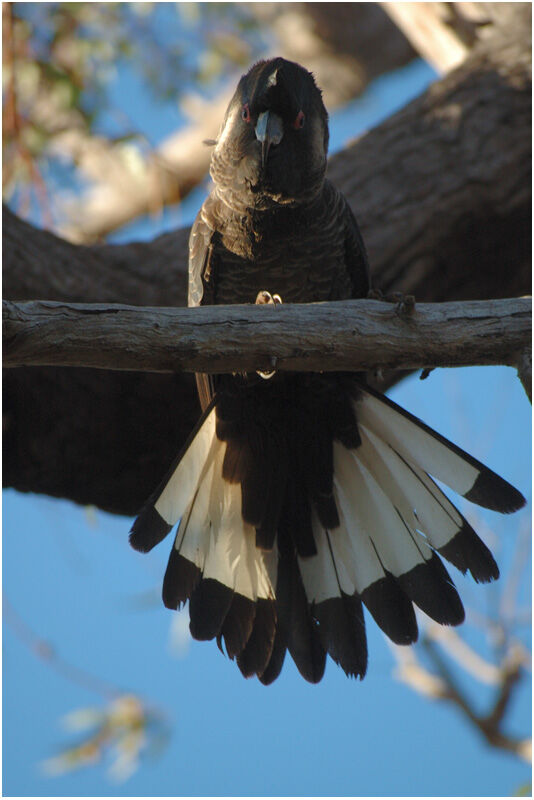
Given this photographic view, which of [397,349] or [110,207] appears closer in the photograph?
[397,349]

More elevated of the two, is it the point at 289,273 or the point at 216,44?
the point at 216,44

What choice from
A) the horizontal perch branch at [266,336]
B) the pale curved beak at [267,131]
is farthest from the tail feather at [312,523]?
the pale curved beak at [267,131]

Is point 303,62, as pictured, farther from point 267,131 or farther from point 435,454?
point 435,454

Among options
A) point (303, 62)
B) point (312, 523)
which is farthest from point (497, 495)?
point (303, 62)

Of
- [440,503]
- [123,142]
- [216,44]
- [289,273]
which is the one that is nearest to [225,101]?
[216,44]

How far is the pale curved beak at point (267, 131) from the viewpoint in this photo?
253 centimetres

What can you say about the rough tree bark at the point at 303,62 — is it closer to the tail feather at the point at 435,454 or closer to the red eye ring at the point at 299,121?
the red eye ring at the point at 299,121

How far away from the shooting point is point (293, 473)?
2766 millimetres

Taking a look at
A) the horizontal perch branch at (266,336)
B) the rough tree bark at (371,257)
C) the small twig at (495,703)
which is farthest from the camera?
the small twig at (495,703)

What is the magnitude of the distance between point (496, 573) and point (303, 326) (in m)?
0.96

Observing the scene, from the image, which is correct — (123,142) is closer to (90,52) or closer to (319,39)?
(90,52)

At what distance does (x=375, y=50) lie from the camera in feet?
18.8

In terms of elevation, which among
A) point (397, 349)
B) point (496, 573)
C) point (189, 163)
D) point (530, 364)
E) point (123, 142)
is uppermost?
point (189, 163)

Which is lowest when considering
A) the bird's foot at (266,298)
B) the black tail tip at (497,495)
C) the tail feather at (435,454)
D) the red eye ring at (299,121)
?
the black tail tip at (497,495)
